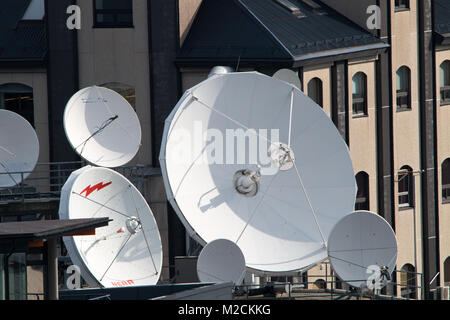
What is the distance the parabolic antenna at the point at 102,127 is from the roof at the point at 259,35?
5.09 metres

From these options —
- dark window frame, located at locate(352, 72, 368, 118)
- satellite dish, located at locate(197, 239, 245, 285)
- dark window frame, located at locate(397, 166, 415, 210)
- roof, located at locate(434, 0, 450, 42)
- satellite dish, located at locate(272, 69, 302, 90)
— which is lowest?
satellite dish, located at locate(197, 239, 245, 285)

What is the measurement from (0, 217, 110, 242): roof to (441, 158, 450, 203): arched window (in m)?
29.0

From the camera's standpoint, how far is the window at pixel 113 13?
183ft

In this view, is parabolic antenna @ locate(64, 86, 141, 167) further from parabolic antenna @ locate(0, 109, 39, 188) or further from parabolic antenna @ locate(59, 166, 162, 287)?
parabolic antenna @ locate(59, 166, 162, 287)

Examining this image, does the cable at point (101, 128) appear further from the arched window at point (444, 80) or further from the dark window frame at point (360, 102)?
the arched window at point (444, 80)

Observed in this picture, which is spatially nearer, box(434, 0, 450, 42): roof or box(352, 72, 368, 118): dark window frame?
box(352, 72, 368, 118): dark window frame

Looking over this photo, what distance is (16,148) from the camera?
171ft

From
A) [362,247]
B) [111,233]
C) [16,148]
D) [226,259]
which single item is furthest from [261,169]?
[16,148]

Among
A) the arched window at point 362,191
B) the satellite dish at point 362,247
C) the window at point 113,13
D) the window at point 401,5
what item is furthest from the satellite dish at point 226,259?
the window at point 401,5

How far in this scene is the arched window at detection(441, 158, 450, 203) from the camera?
6675 cm

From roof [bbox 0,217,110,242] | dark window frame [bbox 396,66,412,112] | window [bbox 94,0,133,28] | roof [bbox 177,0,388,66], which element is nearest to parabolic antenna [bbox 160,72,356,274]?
roof [bbox 0,217,110,242]

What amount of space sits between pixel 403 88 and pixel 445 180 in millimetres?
4985

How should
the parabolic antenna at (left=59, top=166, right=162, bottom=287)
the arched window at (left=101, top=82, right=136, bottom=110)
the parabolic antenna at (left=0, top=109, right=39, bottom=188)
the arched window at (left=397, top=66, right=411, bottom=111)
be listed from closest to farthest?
the parabolic antenna at (left=59, top=166, right=162, bottom=287)
the parabolic antenna at (left=0, top=109, right=39, bottom=188)
the arched window at (left=101, top=82, right=136, bottom=110)
the arched window at (left=397, top=66, right=411, bottom=111)

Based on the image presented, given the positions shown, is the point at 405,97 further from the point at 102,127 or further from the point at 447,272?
the point at 102,127
